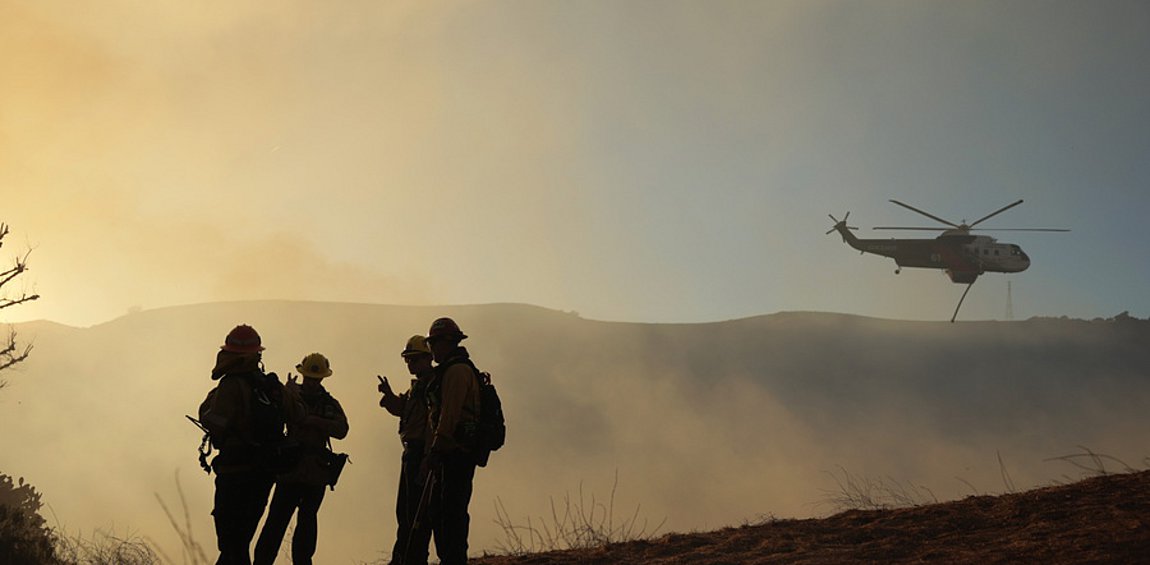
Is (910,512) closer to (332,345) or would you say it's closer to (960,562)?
(960,562)

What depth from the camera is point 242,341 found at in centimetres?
648

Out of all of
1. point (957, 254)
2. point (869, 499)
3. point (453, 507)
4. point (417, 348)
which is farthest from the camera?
point (957, 254)

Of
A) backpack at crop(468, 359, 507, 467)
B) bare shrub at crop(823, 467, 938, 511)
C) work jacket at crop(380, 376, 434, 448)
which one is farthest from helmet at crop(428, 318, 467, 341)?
bare shrub at crop(823, 467, 938, 511)

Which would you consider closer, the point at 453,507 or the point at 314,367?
the point at 453,507

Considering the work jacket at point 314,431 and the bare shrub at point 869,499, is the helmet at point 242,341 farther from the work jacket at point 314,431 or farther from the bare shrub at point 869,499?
the bare shrub at point 869,499

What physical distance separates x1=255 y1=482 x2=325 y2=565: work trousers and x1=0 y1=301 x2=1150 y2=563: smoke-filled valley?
1895 inches

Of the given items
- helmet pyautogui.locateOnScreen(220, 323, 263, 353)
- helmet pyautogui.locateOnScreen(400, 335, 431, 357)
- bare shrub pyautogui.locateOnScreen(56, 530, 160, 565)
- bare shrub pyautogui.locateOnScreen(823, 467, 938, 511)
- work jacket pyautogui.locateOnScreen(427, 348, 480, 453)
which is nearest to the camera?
helmet pyautogui.locateOnScreen(220, 323, 263, 353)

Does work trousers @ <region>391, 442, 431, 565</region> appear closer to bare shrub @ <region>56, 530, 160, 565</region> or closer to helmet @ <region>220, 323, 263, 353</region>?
helmet @ <region>220, 323, 263, 353</region>

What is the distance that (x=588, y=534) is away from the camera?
1083cm

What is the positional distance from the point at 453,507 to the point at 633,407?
80800mm

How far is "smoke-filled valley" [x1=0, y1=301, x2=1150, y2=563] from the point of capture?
6838 cm

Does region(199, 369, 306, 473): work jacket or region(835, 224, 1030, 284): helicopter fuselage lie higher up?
region(835, 224, 1030, 284): helicopter fuselage

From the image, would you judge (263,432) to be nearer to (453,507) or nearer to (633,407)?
(453,507)

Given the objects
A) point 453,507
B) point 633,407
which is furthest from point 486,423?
point 633,407
